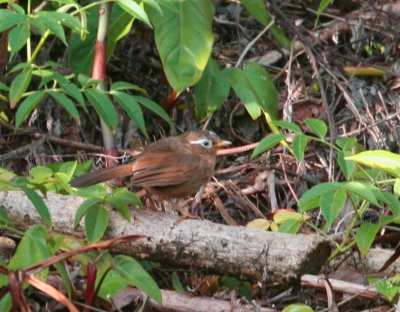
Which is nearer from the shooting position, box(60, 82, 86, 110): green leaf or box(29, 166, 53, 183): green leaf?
box(60, 82, 86, 110): green leaf

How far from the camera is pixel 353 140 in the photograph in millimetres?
5336

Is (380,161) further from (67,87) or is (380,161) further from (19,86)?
(19,86)

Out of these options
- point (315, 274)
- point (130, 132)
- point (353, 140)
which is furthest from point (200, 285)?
point (130, 132)

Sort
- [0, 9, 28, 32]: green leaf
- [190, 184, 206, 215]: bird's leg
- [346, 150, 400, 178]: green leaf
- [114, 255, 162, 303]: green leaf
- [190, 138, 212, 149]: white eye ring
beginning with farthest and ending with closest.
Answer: [190, 184, 206, 215]: bird's leg, [190, 138, 212, 149]: white eye ring, [0, 9, 28, 32]: green leaf, [346, 150, 400, 178]: green leaf, [114, 255, 162, 303]: green leaf

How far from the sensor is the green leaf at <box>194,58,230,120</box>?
7.13 meters

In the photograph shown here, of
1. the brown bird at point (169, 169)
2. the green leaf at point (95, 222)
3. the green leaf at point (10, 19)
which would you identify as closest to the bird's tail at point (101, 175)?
the brown bird at point (169, 169)

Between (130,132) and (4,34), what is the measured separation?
4.28 feet

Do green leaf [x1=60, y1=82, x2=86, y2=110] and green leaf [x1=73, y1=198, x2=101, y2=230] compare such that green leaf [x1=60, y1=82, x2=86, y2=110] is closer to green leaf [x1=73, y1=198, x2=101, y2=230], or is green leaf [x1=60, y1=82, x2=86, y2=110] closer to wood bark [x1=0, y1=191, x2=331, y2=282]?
wood bark [x1=0, y1=191, x2=331, y2=282]

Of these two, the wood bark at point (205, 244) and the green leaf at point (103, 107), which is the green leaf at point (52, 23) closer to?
the green leaf at point (103, 107)

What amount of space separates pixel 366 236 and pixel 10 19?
2.20m

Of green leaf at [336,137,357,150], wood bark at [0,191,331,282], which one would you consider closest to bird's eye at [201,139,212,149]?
wood bark at [0,191,331,282]

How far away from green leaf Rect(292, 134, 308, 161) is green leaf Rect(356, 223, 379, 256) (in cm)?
51

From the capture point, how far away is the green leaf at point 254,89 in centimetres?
708

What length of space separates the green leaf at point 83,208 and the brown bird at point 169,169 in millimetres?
786
